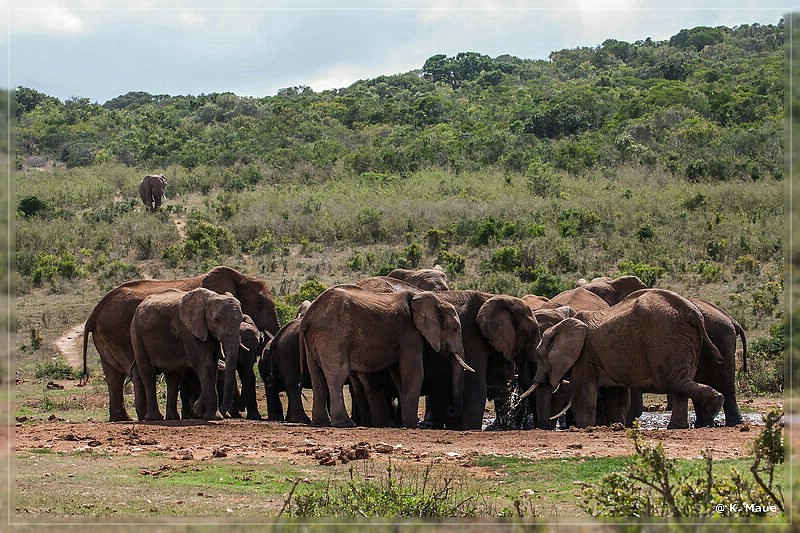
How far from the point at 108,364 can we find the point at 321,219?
17.0 meters

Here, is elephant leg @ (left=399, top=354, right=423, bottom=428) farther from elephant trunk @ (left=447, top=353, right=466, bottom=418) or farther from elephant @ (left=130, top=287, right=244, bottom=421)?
elephant @ (left=130, top=287, right=244, bottom=421)

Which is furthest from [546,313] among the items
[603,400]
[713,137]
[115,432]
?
[713,137]

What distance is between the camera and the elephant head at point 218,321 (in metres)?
15.8

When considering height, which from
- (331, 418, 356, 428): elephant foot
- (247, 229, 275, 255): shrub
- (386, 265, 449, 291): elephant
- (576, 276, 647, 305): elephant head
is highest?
(247, 229, 275, 255): shrub

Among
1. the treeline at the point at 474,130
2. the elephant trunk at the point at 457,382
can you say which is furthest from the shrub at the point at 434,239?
the elephant trunk at the point at 457,382

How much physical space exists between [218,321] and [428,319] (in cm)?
281

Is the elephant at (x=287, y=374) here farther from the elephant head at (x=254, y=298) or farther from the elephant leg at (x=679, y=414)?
the elephant leg at (x=679, y=414)

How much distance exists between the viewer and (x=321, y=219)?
34875 millimetres

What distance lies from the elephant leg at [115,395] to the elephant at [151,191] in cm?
2080

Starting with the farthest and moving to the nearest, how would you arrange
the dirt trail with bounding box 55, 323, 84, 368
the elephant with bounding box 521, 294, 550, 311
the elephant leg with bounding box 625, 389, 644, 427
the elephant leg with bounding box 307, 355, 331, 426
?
1. the dirt trail with bounding box 55, 323, 84, 368
2. the elephant with bounding box 521, 294, 550, 311
3. the elephant leg with bounding box 625, 389, 644, 427
4. the elephant leg with bounding box 307, 355, 331, 426

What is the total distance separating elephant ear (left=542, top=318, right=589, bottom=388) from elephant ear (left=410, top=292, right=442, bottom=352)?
1.43 metres

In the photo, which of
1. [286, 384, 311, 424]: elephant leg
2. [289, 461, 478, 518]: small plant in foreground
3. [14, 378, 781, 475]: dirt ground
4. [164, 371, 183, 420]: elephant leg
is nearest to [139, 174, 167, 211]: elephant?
[164, 371, 183, 420]: elephant leg

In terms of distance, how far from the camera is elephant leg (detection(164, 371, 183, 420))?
16656 mm

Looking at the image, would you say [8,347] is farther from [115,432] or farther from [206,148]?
[206,148]
